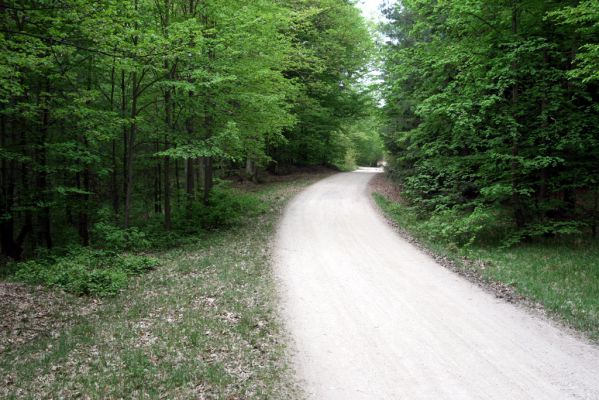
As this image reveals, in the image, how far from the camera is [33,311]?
8555mm

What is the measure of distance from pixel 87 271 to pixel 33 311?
2578 millimetres

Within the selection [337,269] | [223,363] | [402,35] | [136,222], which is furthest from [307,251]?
[402,35]

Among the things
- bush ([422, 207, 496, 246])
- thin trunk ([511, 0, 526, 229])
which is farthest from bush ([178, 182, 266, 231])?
thin trunk ([511, 0, 526, 229])

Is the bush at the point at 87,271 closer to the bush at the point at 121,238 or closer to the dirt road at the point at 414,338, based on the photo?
the bush at the point at 121,238

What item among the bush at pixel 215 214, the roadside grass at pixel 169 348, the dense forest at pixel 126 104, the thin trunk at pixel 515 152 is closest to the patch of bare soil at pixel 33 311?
the roadside grass at pixel 169 348

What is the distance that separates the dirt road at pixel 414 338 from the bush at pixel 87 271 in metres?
4.32

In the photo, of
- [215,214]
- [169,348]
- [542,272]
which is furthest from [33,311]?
[542,272]

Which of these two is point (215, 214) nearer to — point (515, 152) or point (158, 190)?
point (158, 190)

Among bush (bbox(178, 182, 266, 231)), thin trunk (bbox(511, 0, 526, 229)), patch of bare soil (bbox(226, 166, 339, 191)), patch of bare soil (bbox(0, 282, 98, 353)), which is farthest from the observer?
patch of bare soil (bbox(226, 166, 339, 191))

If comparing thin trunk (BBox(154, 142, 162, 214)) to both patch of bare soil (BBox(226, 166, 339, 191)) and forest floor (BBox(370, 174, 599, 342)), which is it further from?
forest floor (BBox(370, 174, 599, 342))

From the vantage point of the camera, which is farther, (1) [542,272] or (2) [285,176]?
(2) [285,176]

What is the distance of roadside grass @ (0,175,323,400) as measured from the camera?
537 centimetres

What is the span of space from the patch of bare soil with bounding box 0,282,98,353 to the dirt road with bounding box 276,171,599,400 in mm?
4603

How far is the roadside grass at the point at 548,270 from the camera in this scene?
26.0 feet
